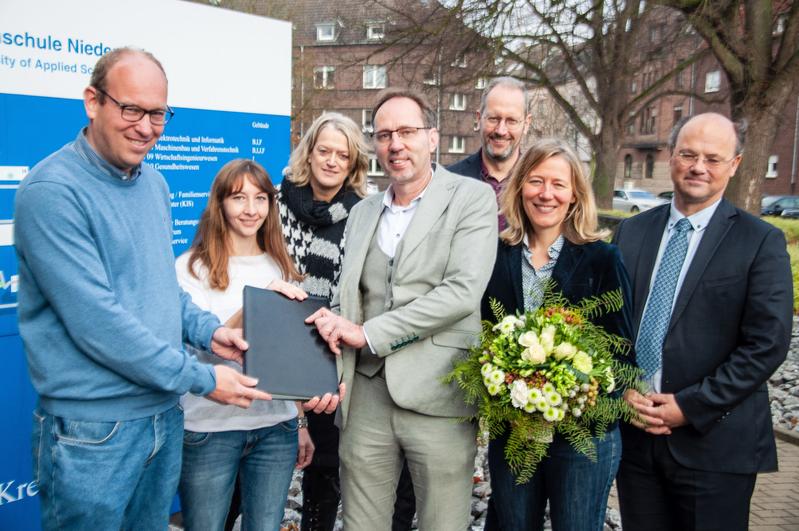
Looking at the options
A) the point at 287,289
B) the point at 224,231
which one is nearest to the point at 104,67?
the point at 224,231

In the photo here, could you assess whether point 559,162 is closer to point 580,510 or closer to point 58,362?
point 580,510

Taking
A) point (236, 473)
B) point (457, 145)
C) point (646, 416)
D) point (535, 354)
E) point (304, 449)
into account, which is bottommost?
point (304, 449)

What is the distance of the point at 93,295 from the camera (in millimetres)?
2012

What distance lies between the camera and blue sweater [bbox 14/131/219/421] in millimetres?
1981

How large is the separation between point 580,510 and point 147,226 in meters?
2.06

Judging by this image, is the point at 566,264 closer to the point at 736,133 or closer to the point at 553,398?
the point at 553,398

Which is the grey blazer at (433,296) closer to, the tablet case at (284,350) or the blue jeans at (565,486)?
the tablet case at (284,350)

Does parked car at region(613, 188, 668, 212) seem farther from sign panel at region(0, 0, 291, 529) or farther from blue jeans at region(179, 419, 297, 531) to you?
blue jeans at region(179, 419, 297, 531)

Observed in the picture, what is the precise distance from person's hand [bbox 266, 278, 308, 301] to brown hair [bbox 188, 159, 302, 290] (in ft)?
0.72

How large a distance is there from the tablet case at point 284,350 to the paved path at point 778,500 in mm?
2989

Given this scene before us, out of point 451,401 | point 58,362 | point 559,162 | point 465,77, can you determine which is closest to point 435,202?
point 559,162

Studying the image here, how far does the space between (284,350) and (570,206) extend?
1.40 metres

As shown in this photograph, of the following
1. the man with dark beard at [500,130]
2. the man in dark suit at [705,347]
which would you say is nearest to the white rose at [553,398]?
the man in dark suit at [705,347]

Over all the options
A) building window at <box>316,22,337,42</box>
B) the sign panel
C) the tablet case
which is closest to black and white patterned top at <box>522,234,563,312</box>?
the tablet case
